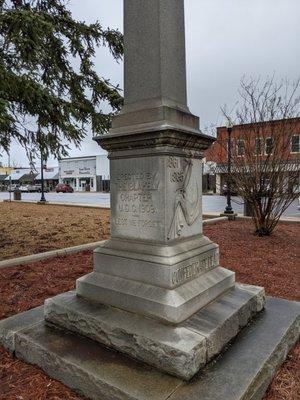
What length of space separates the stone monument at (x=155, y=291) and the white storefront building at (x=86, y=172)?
2476 inches

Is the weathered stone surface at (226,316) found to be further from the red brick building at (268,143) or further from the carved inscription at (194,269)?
the red brick building at (268,143)

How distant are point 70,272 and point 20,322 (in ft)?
7.36

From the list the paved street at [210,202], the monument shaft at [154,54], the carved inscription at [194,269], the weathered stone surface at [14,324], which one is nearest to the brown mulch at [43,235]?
the weathered stone surface at [14,324]

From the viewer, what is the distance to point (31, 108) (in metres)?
6.95

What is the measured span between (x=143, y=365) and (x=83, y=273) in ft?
10.3

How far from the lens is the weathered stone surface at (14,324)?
3.15 m

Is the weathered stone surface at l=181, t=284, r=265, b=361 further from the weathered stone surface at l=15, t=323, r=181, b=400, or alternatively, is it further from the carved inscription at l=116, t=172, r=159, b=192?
the carved inscription at l=116, t=172, r=159, b=192

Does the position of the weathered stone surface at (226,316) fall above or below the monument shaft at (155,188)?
below

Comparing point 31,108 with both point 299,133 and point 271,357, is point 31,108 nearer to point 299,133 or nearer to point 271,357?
point 271,357

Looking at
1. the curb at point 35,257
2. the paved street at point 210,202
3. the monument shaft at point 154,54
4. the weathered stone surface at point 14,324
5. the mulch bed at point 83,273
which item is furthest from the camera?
the paved street at point 210,202

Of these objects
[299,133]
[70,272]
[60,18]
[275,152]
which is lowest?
[70,272]

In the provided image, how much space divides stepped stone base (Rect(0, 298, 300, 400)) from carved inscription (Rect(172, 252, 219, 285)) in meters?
0.67

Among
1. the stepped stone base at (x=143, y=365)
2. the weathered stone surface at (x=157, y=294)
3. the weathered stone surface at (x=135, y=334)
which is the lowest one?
the stepped stone base at (x=143, y=365)

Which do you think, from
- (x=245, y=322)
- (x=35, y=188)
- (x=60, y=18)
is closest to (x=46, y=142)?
(x=60, y=18)
